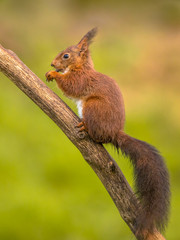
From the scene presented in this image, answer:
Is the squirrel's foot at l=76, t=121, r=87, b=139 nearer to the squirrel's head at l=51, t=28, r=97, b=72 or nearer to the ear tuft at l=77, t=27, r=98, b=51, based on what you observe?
the squirrel's head at l=51, t=28, r=97, b=72

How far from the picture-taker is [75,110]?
580 centimetres

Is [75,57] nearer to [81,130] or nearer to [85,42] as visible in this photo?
[85,42]

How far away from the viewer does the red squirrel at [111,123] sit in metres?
2.45

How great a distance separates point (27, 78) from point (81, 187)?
2.55 m

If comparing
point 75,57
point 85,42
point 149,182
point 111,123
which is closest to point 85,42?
point 85,42

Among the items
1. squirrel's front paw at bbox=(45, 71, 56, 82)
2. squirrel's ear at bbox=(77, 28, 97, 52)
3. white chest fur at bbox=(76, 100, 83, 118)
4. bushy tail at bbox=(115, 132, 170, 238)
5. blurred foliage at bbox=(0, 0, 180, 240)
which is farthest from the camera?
blurred foliage at bbox=(0, 0, 180, 240)

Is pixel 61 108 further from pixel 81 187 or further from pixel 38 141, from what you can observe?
pixel 38 141

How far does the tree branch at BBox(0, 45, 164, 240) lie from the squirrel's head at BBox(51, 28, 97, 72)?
358 millimetres

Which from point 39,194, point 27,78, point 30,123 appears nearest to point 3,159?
point 39,194

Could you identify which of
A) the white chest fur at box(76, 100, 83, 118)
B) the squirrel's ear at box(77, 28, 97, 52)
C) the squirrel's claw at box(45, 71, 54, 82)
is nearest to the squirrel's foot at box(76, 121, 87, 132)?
the white chest fur at box(76, 100, 83, 118)

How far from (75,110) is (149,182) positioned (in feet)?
11.0

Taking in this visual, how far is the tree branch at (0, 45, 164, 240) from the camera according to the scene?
2.58m

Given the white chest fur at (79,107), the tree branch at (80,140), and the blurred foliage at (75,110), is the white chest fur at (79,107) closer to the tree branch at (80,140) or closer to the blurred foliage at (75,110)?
the tree branch at (80,140)

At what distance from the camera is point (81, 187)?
5.05m
